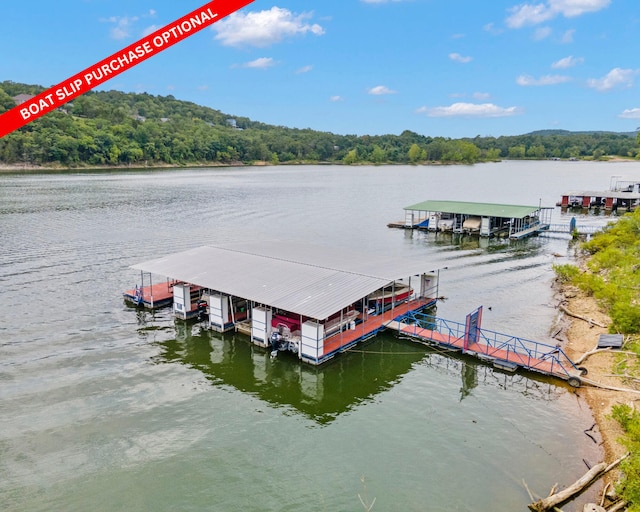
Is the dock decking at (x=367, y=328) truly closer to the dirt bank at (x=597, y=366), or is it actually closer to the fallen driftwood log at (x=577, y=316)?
the fallen driftwood log at (x=577, y=316)

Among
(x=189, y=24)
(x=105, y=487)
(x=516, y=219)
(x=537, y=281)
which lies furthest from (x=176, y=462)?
(x=516, y=219)

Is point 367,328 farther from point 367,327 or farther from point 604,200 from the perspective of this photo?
point 604,200

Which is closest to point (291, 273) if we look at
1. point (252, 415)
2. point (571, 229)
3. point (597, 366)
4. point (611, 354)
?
point (252, 415)

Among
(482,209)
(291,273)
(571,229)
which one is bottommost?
(571,229)

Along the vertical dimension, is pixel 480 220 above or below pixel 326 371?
A: above

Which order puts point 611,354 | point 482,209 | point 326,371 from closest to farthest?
point 611,354 → point 326,371 → point 482,209

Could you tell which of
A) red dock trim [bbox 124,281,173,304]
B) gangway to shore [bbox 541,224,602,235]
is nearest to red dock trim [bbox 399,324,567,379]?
red dock trim [bbox 124,281,173,304]
